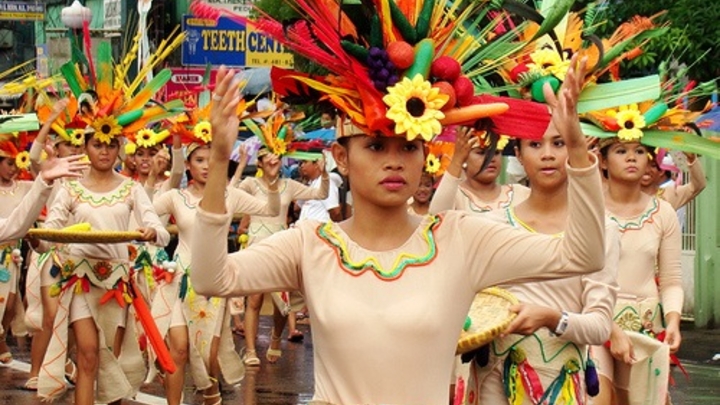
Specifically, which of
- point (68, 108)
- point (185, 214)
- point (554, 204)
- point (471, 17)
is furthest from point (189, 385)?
point (471, 17)

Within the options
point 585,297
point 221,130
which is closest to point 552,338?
point 585,297

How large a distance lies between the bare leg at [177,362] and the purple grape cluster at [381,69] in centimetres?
700

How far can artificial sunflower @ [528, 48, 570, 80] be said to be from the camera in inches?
284

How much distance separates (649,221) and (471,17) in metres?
3.65

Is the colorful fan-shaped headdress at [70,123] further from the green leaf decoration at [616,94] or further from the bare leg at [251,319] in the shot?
the green leaf decoration at [616,94]

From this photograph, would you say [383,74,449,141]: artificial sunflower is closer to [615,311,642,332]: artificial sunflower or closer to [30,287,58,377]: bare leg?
[615,311,642,332]: artificial sunflower

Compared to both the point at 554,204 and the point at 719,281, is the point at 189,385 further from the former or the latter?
the point at 554,204

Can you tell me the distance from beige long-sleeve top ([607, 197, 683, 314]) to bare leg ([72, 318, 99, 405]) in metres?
3.97

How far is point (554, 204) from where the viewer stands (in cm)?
759

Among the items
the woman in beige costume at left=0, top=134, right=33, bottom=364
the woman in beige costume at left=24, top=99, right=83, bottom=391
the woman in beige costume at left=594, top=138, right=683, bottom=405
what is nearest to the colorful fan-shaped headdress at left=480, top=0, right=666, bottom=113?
the woman in beige costume at left=594, top=138, right=683, bottom=405

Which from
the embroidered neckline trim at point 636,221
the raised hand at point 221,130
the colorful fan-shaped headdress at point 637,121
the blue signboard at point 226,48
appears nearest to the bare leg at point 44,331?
the embroidered neckline trim at point 636,221

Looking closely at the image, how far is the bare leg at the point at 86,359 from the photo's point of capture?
38.4 ft

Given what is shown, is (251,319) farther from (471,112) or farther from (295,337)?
(471,112)

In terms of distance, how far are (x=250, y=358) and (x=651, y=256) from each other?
7187mm
